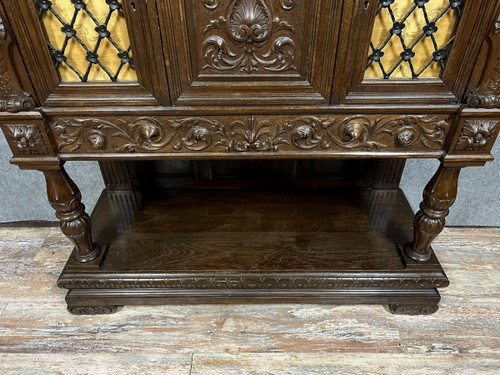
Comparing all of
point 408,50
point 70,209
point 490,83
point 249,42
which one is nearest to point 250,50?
point 249,42

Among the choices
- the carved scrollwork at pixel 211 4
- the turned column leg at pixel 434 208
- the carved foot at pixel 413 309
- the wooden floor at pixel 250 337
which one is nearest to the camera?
the carved scrollwork at pixel 211 4

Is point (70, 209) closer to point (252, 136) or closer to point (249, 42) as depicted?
point (252, 136)

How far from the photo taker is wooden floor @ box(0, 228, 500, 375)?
1285 mm

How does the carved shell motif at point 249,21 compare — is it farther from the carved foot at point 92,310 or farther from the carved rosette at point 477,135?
the carved foot at point 92,310

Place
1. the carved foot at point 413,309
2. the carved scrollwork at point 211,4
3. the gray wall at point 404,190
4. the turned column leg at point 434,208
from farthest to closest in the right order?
the gray wall at point 404,190 → the carved foot at point 413,309 → the turned column leg at point 434,208 → the carved scrollwork at point 211,4

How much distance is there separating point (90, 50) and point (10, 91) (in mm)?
221

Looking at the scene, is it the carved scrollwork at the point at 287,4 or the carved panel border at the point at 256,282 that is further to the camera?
the carved panel border at the point at 256,282

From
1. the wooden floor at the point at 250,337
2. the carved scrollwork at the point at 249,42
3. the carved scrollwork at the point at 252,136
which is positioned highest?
the carved scrollwork at the point at 249,42

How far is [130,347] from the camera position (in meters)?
1.34

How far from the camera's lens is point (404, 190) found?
1.79m

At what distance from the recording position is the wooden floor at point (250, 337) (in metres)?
1.29

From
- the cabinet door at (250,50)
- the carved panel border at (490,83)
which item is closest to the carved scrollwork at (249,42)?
the cabinet door at (250,50)

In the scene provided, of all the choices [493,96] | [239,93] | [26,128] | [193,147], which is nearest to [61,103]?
[26,128]

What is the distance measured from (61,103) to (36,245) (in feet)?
3.13
